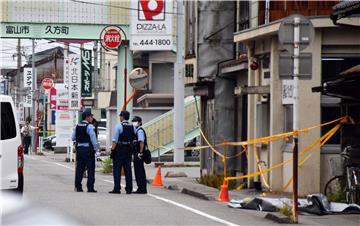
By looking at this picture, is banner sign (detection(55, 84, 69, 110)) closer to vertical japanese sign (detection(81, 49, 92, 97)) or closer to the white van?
vertical japanese sign (detection(81, 49, 92, 97))

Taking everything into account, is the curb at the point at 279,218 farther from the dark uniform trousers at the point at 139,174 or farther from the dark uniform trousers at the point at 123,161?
the dark uniform trousers at the point at 139,174

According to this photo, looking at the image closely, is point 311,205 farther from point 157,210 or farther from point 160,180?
point 160,180

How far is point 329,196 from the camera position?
1741cm

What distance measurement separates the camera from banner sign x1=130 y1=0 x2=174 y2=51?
32781 millimetres

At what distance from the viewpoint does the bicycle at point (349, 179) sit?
54.2 feet

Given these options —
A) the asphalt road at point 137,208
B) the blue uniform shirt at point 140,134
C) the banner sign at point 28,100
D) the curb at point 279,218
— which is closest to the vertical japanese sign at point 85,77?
the asphalt road at point 137,208

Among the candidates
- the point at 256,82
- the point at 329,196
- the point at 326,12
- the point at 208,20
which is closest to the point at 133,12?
the point at 208,20

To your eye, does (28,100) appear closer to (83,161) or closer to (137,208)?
(83,161)

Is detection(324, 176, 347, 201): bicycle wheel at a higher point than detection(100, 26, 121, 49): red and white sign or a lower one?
lower

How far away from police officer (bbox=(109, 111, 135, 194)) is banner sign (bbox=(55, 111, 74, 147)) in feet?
77.0

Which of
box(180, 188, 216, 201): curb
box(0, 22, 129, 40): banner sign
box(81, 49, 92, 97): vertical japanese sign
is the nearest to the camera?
box(180, 188, 216, 201): curb

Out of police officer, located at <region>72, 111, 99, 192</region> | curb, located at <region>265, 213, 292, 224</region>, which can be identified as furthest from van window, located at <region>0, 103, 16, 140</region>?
police officer, located at <region>72, 111, 99, 192</region>

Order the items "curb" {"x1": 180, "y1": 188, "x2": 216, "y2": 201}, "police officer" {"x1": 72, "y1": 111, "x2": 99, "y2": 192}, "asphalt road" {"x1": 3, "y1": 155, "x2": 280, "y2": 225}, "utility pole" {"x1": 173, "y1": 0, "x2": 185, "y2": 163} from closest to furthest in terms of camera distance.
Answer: "asphalt road" {"x1": 3, "y1": 155, "x2": 280, "y2": 225} → "curb" {"x1": 180, "y1": 188, "x2": 216, "y2": 201} → "police officer" {"x1": 72, "y1": 111, "x2": 99, "y2": 192} → "utility pole" {"x1": 173, "y1": 0, "x2": 185, "y2": 163}

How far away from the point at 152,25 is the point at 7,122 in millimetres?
19151
